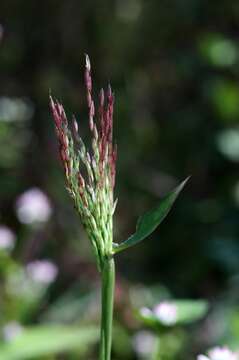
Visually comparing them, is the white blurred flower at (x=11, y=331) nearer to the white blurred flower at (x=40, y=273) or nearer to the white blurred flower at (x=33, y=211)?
the white blurred flower at (x=40, y=273)

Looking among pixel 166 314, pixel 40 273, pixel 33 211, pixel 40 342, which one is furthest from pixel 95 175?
pixel 33 211

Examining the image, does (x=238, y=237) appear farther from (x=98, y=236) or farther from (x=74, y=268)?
(x=98, y=236)

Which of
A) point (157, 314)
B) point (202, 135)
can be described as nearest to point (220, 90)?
point (202, 135)

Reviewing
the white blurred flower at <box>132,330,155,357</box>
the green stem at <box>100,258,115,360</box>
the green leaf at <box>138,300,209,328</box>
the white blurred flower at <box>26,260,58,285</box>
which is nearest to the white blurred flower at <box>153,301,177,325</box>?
the green leaf at <box>138,300,209,328</box>

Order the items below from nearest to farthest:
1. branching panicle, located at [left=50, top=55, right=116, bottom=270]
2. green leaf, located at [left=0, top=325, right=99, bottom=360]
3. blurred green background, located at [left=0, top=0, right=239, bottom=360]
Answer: branching panicle, located at [left=50, top=55, right=116, bottom=270] < green leaf, located at [left=0, top=325, right=99, bottom=360] < blurred green background, located at [left=0, top=0, right=239, bottom=360]

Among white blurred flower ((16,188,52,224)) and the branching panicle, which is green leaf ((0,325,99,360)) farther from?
the branching panicle

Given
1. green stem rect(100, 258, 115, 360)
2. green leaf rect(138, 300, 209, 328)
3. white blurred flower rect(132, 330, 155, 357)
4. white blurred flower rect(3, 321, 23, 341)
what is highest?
green stem rect(100, 258, 115, 360)

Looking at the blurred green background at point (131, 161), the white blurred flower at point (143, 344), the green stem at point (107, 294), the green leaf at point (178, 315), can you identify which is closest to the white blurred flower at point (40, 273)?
the blurred green background at point (131, 161)
